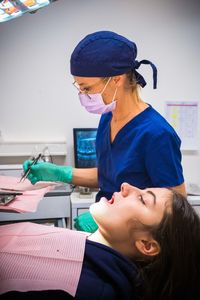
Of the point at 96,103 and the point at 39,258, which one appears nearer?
the point at 39,258

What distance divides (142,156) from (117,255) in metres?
0.44

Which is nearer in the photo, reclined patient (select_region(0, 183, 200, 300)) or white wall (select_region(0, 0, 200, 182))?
reclined patient (select_region(0, 183, 200, 300))

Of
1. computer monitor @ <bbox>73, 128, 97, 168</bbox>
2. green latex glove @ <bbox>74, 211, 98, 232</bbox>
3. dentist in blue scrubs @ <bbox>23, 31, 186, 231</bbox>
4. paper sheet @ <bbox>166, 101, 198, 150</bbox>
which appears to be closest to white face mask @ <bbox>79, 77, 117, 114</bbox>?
dentist in blue scrubs @ <bbox>23, 31, 186, 231</bbox>

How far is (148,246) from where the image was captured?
98 centimetres

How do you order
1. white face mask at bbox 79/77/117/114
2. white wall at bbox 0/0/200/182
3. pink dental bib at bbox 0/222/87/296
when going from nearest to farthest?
pink dental bib at bbox 0/222/87/296 < white face mask at bbox 79/77/117/114 < white wall at bbox 0/0/200/182

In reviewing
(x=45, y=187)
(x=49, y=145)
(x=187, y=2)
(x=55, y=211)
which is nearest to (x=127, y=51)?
(x=45, y=187)

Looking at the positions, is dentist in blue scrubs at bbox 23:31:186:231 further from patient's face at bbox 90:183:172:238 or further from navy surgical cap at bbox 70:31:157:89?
patient's face at bbox 90:183:172:238

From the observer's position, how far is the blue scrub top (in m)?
1.19

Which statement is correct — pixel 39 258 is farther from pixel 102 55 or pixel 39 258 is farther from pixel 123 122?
pixel 102 55

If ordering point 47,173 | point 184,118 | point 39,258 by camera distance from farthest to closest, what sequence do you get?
point 184,118, point 47,173, point 39,258

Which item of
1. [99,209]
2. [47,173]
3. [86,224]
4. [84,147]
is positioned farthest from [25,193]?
[84,147]

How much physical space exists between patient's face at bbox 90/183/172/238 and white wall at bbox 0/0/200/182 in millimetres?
1427

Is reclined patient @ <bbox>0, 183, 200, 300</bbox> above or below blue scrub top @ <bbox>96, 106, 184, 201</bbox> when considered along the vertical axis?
below

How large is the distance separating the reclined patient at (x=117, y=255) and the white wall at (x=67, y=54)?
4.62 ft
